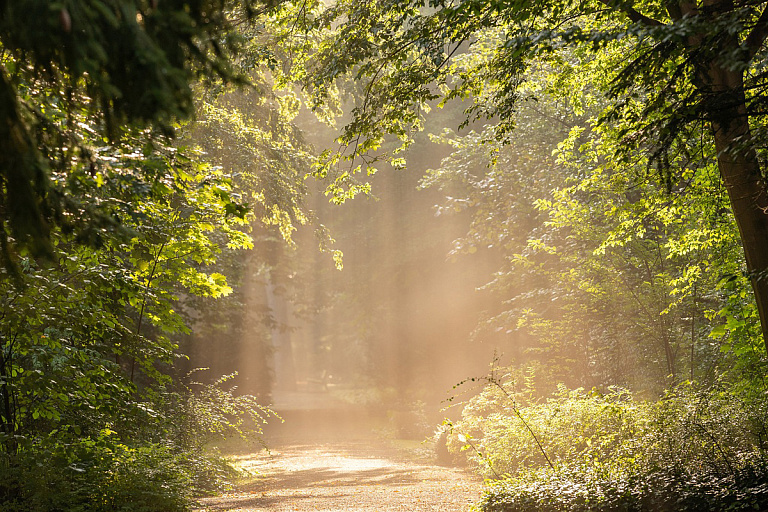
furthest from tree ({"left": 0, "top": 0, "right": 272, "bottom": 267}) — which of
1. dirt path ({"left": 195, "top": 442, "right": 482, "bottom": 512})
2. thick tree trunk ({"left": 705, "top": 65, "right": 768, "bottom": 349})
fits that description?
dirt path ({"left": 195, "top": 442, "right": 482, "bottom": 512})

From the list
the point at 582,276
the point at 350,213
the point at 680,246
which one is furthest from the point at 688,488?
the point at 350,213

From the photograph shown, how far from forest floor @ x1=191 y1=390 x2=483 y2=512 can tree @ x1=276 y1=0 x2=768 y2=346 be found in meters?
5.22

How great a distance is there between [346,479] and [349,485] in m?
1.31

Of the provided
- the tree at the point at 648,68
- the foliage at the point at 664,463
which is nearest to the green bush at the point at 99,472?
the foliage at the point at 664,463

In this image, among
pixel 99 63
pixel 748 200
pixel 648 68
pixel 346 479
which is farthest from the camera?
pixel 346 479

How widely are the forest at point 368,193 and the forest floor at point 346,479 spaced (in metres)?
0.98

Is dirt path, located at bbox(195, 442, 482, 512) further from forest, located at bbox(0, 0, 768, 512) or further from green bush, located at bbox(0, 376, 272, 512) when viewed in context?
green bush, located at bbox(0, 376, 272, 512)

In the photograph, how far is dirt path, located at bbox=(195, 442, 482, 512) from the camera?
999cm

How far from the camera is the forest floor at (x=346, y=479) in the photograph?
10.1m

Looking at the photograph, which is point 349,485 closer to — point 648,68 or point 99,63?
point 648,68

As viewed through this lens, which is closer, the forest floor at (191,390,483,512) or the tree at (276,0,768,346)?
the tree at (276,0,768,346)

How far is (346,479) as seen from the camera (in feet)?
47.4

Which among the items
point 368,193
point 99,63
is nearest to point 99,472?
point 99,63

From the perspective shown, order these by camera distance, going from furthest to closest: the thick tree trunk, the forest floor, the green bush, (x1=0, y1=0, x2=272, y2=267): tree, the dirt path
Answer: the forest floor, the dirt path, the thick tree trunk, the green bush, (x1=0, y1=0, x2=272, y2=267): tree
